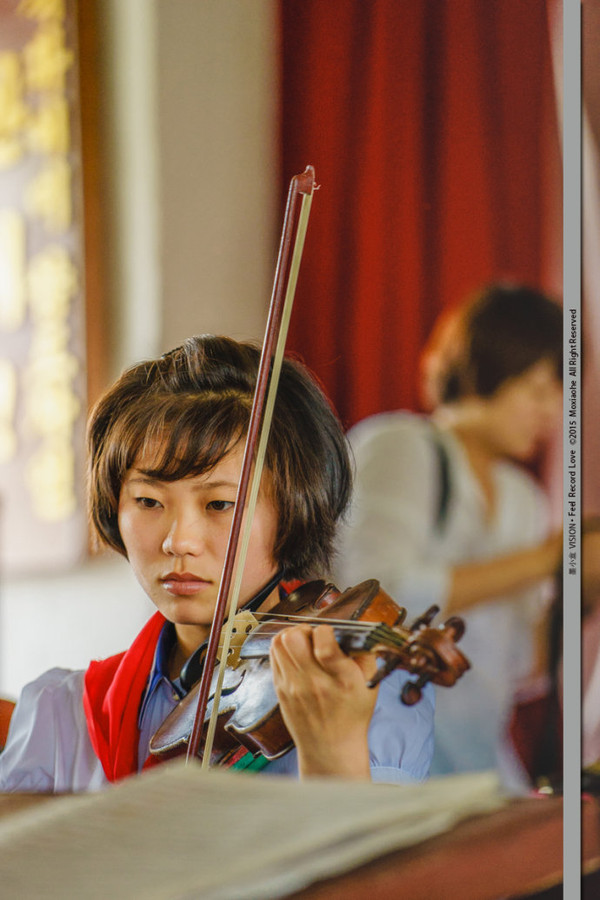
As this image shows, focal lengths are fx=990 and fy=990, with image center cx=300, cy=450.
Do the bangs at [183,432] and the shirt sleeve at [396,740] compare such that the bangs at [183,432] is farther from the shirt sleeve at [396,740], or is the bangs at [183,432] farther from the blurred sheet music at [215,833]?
the blurred sheet music at [215,833]

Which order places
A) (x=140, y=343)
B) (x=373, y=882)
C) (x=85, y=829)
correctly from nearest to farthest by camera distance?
1. (x=85, y=829)
2. (x=373, y=882)
3. (x=140, y=343)

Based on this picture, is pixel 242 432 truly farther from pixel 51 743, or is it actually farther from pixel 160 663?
pixel 51 743

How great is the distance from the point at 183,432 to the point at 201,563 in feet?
0.41

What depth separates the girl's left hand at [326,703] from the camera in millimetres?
858

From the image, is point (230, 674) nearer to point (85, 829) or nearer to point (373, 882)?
point (373, 882)

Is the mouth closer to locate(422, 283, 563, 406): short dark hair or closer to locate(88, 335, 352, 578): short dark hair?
locate(88, 335, 352, 578): short dark hair

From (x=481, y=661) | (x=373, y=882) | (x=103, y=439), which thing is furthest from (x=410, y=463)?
(x=373, y=882)

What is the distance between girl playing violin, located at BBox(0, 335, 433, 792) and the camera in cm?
87

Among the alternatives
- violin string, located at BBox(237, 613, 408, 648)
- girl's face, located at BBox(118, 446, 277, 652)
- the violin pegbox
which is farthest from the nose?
the violin pegbox

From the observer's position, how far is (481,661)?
2.92 feet

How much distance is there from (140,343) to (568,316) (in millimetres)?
403

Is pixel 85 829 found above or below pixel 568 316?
below

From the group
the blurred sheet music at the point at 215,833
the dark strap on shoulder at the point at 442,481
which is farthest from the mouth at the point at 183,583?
the blurred sheet music at the point at 215,833

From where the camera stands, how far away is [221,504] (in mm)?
915
